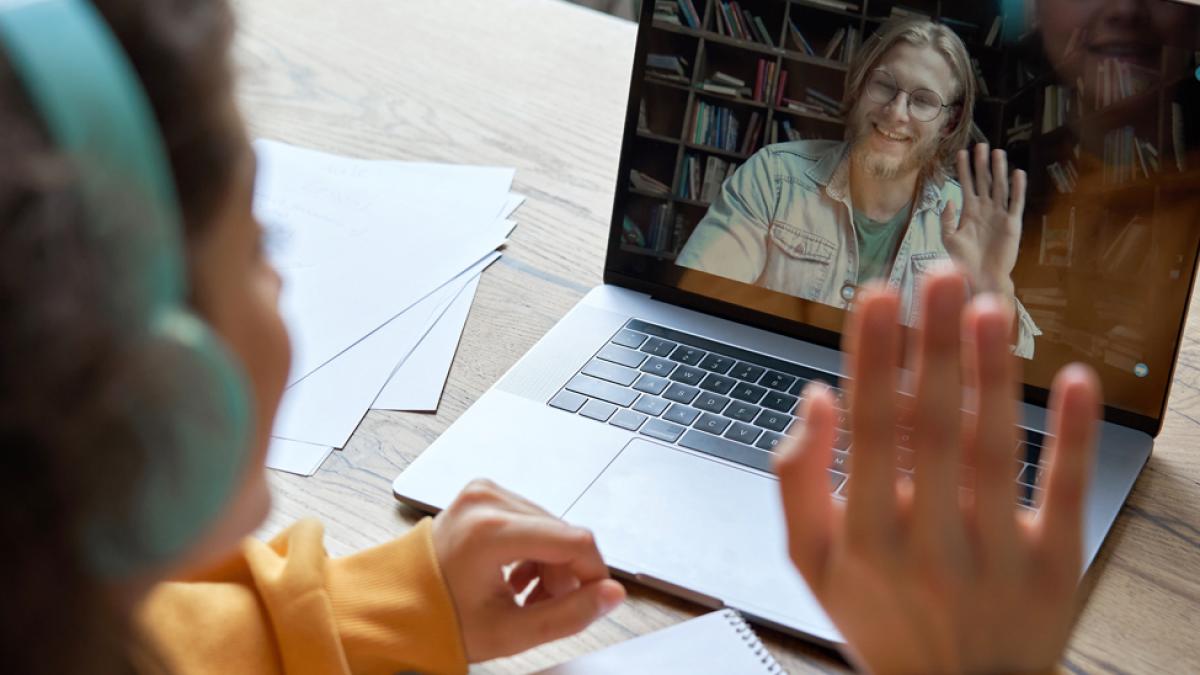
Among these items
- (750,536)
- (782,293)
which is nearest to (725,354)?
(782,293)

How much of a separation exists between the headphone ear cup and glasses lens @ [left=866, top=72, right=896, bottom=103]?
0.59m

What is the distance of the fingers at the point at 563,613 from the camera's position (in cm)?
61

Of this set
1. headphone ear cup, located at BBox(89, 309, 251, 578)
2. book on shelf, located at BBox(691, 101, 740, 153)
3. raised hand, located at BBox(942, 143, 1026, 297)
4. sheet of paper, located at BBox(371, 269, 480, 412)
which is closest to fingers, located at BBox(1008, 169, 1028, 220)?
raised hand, located at BBox(942, 143, 1026, 297)

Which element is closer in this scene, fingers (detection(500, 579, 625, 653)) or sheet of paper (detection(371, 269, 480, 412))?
fingers (detection(500, 579, 625, 653))

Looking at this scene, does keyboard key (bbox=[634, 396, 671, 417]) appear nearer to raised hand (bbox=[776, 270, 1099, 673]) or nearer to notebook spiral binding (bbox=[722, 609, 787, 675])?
notebook spiral binding (bbox=[722, 609, 787, 675])

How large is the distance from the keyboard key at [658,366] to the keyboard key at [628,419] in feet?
0.18

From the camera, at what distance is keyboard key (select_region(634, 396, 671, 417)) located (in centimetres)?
80

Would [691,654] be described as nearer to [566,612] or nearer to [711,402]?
[566,612]

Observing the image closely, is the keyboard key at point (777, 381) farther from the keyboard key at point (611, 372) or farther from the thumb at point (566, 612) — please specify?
the thumb at point (566, 612)

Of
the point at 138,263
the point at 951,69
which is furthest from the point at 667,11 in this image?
the point at 138,263

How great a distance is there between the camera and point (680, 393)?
824 millimetres

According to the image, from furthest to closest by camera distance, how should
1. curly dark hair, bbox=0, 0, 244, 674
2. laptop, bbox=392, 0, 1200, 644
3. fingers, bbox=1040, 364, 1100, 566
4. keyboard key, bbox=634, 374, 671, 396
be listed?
1. keyboard key, bbox=634, 374, 671, 396
2. laptop, bbox=392, 0, 1200, 644
3. fingers, bbox=1040, 364, 1100, 566
4. curly dark hair, bbox=0, 0, 244, 674

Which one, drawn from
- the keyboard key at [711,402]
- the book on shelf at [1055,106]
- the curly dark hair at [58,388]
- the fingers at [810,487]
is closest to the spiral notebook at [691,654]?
the fingers at [810,487]

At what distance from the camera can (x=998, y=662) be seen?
50 cm
